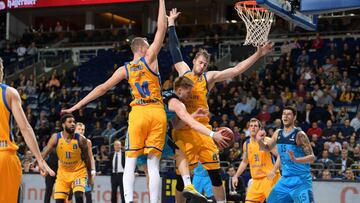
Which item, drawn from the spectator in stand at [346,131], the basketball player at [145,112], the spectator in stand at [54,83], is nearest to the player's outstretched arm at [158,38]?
the basketball player at [145,112]

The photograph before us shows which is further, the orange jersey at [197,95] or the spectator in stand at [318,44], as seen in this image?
the spectator in stand at [318,44]

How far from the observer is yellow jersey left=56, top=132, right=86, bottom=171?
12734 mm

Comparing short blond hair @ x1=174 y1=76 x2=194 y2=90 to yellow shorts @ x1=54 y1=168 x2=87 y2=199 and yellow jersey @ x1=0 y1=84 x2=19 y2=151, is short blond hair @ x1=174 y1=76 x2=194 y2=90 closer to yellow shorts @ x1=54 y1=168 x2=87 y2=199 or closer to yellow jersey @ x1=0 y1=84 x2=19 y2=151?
yellow jersey @ x1=0 y1=84 x2=19 y2=151

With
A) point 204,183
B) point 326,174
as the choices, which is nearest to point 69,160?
point 204,183

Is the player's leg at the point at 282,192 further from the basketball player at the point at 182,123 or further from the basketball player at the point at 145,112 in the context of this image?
the basketball player at the point at 145,112

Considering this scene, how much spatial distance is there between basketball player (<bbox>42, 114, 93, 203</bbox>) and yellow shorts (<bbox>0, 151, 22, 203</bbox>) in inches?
233

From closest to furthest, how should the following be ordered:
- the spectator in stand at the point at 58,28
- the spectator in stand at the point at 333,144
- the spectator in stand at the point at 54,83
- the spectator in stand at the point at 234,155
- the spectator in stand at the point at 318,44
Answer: the spectator in stand at the point at 333,144
the spectator in stand at the point at 234,155
the spectator in stand at the point at 318,44
the spectator in stand at the point at 54,83
the spectator in stand at the point at 58,28

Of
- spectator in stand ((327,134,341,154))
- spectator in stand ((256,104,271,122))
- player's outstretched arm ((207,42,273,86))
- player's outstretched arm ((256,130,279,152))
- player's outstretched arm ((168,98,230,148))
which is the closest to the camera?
player's outstretched arm ((168,98,230,148))

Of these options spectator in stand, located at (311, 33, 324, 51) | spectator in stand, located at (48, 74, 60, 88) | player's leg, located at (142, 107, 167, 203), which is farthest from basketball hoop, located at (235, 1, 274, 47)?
spectator in stand, located at (48, 74, 60, 88)

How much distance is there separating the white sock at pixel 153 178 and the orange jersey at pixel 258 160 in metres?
3.61

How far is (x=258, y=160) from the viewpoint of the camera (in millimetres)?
12258

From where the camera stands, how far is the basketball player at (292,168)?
10.3m

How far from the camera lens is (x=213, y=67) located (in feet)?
76.2

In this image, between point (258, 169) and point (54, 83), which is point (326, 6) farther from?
point (54, 83)
